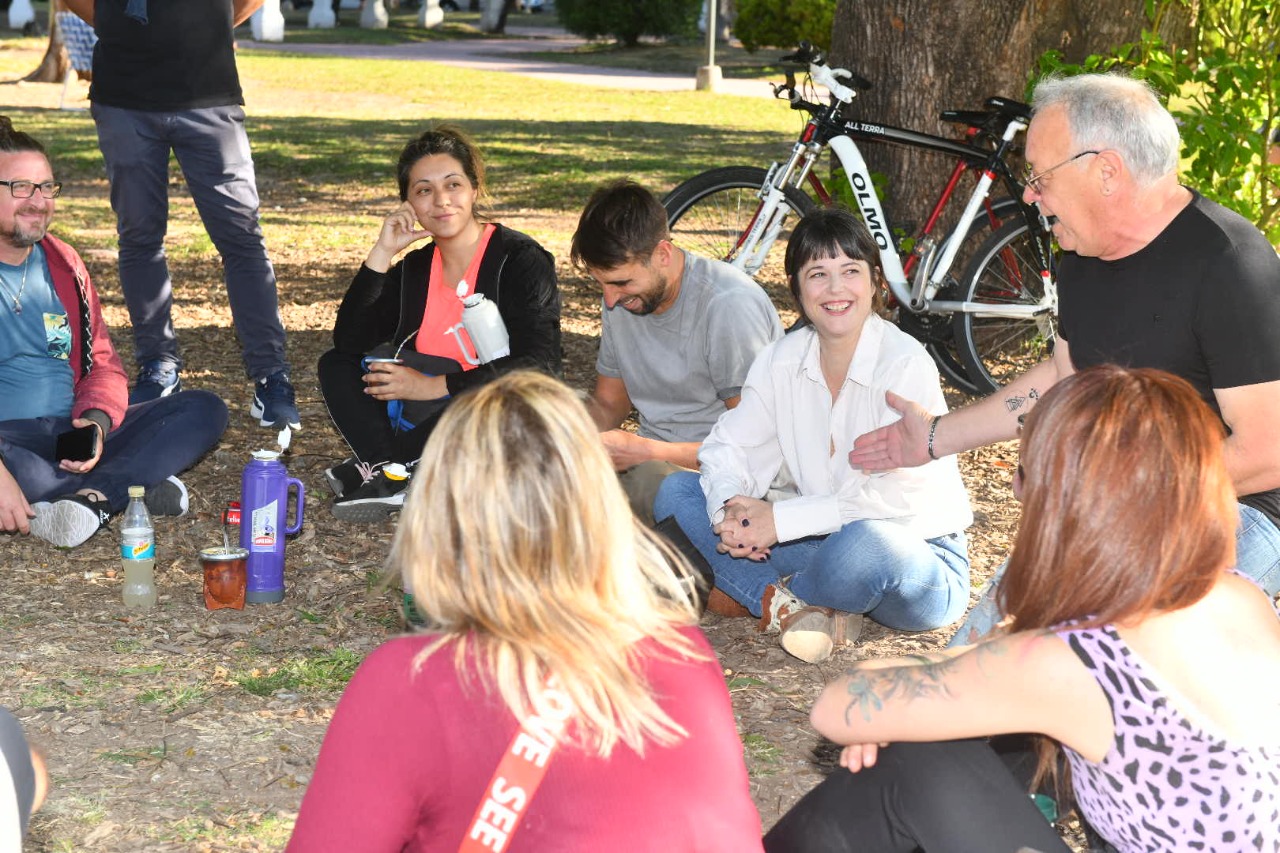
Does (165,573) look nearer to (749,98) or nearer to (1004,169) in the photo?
(1004,169)

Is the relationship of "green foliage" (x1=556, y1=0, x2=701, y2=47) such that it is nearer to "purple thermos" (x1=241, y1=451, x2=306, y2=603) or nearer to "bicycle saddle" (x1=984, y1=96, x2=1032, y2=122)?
"bicycle saddle" (x1=984, y1=96, x2=1032, y2=122)

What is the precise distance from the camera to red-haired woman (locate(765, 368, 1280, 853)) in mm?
2027

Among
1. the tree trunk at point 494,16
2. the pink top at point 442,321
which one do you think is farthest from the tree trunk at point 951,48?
the tree trunk at point 494,16

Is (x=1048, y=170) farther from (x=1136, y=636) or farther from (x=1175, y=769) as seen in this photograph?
(x=1175, y=769)

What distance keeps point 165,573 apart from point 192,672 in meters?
0.77

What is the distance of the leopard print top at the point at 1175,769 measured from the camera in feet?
6.63

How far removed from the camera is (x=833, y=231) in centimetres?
388

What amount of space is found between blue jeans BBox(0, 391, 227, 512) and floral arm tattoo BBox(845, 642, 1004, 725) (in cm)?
322

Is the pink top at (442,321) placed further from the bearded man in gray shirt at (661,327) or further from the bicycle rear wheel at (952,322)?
the bicycle rear wheel at (952,322)

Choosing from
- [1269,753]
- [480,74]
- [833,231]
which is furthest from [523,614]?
[480,74]

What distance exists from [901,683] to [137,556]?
268cm

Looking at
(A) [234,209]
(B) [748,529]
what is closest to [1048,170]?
(B) [748,529]

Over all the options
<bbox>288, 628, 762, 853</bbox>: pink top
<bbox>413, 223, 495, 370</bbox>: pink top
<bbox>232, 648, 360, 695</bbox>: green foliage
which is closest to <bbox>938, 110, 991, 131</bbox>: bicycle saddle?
<bbox>413, 223, 495, 370</bbox>: pink top

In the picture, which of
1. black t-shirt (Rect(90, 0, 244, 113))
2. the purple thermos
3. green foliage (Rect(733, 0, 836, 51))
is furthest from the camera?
green foliage (Rect(733, 0, 836, 51))
